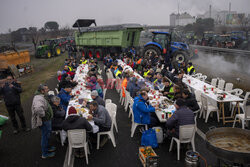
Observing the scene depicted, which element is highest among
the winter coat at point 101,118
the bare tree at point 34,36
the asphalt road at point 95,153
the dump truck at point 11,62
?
the bare tree at point 34,36

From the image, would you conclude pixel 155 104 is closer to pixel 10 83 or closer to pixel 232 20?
pixel 10 83

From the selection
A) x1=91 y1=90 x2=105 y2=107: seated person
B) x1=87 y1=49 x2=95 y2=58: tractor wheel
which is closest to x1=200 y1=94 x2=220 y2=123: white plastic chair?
x1=91 y1=90 x2=105 y2=107: seated person

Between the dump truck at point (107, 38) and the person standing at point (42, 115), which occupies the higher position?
the dump truck at point (107, 38)

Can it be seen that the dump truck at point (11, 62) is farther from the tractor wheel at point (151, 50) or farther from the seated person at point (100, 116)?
the seated person at point (100, 116)

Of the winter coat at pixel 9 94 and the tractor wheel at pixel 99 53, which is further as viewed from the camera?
the tractor wheel at pixel 99 53

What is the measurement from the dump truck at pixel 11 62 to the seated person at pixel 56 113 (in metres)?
10.9

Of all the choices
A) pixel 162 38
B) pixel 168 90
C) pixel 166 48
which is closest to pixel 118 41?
pixel 162 38

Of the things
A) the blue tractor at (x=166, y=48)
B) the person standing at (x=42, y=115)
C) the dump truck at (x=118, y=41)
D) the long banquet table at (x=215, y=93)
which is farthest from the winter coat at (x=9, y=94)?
the dump truck at (x=118, y=41)

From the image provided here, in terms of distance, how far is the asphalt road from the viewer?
4984 millimetres

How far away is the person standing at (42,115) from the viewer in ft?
→ 15.6

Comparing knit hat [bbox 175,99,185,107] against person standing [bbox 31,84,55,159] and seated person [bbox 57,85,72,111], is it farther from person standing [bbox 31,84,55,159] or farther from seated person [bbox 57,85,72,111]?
seated person [bbox 57,85,72,111]

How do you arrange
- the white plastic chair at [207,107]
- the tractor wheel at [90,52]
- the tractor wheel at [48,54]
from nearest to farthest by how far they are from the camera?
the white plastic chair at [207,107], the tractor wheel at [90,52], the tractor wheel at [48,54]

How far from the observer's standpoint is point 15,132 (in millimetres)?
6645

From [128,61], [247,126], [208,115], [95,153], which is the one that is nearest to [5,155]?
[95,153]
